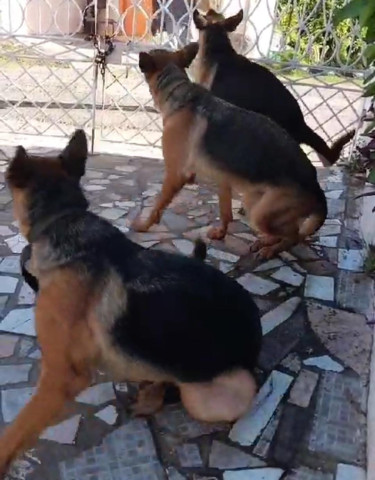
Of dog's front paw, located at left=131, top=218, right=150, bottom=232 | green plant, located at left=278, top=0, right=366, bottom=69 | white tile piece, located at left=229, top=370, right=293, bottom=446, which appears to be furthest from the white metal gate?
white tile piece, located at left=229, top=370, right=293, bottom=446

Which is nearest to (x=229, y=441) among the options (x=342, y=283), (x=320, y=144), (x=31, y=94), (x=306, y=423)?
(x=306, y=423)

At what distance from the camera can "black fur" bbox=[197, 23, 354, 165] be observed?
5.38 meters

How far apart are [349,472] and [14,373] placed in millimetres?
1711

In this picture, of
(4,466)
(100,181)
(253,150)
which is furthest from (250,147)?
(4,466)

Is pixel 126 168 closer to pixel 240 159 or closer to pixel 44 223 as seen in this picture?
pixel 240 159

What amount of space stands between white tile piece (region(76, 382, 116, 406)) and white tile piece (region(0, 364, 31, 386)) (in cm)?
32

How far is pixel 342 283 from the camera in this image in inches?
176

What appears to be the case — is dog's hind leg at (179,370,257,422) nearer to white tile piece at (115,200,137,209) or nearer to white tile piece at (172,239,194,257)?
white tile piece at (172,239,194,257)

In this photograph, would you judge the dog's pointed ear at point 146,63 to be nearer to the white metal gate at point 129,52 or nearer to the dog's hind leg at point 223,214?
the dog's hind leg at point 223,214

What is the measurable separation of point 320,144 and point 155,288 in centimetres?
332

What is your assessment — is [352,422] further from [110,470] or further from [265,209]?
[265,209]

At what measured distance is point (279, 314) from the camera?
160 inches

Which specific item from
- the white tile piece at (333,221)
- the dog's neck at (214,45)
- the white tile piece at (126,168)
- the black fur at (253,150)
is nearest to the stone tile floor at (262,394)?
the white tile piece at (333,221)

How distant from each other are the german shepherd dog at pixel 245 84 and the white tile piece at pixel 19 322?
8.48 ft
